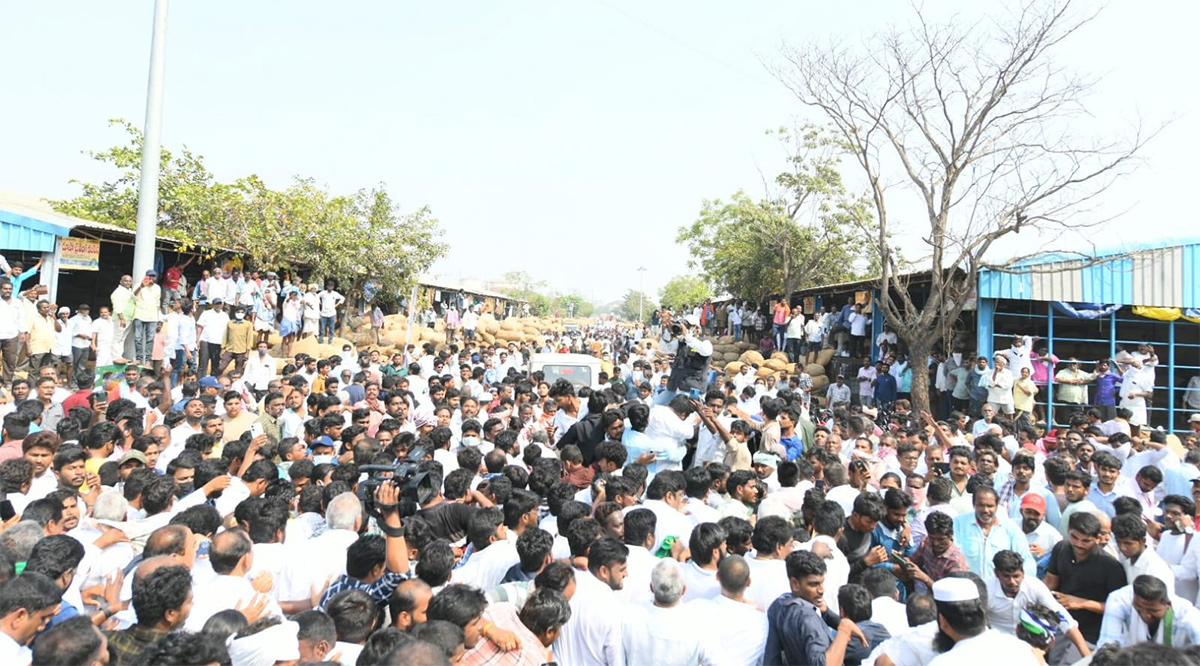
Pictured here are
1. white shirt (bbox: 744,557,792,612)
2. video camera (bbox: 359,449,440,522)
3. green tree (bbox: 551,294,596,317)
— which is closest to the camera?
white shirt (bbox: 744,557,792,612)

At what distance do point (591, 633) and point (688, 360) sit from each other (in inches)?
229

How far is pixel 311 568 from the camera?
4012 mm

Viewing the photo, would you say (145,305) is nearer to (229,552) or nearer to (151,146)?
(151,146)

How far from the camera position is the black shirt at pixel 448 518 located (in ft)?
15.7

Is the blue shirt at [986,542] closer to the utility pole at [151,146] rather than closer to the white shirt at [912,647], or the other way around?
the white shirt at [912,647]

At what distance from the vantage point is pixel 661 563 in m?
3.52

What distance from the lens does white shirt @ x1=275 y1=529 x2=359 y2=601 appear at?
398cm

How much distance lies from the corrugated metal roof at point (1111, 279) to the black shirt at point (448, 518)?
12.4m

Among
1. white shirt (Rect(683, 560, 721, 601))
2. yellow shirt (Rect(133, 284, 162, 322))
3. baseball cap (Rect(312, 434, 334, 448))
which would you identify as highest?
yellow shirt (Rect(133, 284, 162, 322))

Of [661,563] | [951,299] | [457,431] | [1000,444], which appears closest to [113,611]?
[661,563]

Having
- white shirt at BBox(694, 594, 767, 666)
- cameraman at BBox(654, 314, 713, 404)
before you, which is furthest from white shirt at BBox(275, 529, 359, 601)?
cameraman at BBox(654, 314, 713, 404)

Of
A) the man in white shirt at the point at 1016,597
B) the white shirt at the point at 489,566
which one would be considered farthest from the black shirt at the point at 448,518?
the man in white shirt at the point at 1016,597

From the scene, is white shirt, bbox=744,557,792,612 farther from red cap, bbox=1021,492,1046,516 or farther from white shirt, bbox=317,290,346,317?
white shirt, bbox=317,290,346,317

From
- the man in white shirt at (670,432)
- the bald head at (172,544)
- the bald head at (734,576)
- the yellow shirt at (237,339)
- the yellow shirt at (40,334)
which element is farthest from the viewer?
the yellow shirt at (237,339)
